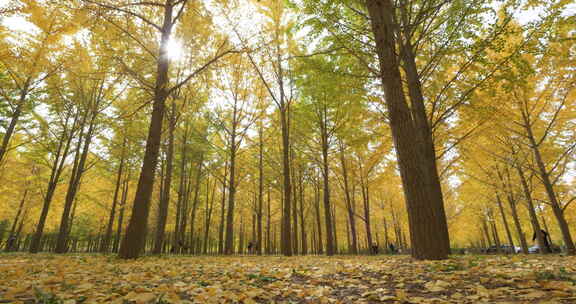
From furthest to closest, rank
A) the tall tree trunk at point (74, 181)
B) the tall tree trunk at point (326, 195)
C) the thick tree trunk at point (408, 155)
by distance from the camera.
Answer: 1. the tall tree trunk at point (326, 195)
2. the tall tree trunk at point (74, 181)
3. the thick tree trunk at point (408, 155)

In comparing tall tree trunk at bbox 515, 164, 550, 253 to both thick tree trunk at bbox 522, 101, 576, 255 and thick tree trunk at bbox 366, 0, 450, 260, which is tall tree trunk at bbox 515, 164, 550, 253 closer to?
thick tree trunk at bbox 522, 101, 576, 255

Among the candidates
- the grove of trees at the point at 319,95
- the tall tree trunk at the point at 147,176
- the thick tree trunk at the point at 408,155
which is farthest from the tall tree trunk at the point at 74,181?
the thick tree trunk at the point at 408,155

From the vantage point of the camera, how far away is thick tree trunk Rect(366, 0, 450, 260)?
13.4ft

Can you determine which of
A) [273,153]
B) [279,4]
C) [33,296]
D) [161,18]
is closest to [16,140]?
[161,18]

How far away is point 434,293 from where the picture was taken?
87.3 inches

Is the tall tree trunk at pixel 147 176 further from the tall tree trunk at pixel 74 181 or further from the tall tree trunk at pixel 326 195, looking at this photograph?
the tall tree trunk at pixel 326 195

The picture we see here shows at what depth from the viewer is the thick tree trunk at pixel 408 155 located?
13.4 ft

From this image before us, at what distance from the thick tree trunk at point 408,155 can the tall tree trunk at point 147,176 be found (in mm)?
4798

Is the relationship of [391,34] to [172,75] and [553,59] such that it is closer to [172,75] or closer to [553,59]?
[553,59]

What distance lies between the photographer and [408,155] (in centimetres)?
431

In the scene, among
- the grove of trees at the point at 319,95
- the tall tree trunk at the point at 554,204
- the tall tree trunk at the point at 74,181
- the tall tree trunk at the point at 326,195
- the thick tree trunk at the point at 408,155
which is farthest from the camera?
the tall tree trunk at the point at 326,195

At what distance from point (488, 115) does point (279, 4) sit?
8.88 metres

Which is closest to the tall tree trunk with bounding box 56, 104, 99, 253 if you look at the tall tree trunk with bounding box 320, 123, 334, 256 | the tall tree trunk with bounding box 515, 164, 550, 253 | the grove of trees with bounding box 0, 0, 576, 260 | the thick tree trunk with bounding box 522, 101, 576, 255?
the grove of trees with bounding box 0, 0, 576, 260

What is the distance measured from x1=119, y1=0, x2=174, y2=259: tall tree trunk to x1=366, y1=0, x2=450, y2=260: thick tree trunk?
189 inches
